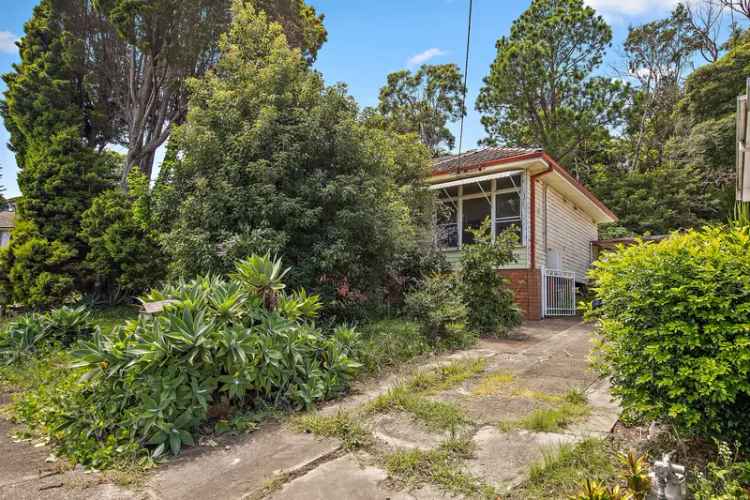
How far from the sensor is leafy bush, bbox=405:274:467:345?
6.65 m

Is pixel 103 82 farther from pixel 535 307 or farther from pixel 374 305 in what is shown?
pixel 535 307

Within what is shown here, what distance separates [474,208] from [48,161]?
11125mm

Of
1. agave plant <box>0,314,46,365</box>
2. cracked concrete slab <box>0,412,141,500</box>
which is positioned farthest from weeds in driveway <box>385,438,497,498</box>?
agave plant <box>0,314,46,365</box>

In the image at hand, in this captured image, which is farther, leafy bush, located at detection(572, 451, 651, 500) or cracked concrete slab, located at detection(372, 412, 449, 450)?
cracked concrete slab, located at detection(372, 412, 449, 450)

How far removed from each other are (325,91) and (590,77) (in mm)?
19567

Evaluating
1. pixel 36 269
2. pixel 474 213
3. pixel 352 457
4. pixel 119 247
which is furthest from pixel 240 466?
pixel 474 213

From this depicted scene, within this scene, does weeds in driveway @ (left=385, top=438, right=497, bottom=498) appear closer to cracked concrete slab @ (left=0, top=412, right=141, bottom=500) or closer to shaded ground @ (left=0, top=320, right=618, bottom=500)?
shaded ground @ (left=0, top=320, right=618, bottom=500)

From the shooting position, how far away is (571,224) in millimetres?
13820

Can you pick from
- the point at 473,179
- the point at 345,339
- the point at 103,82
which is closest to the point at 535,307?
the point at 473,179

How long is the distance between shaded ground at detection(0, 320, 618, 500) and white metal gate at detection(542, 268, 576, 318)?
6.48 metres

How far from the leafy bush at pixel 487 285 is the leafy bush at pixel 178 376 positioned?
4.27 metres

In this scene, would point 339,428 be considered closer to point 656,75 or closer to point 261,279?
point 261,279

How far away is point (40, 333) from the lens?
6.12 meters

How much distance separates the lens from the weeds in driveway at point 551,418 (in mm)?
3221
